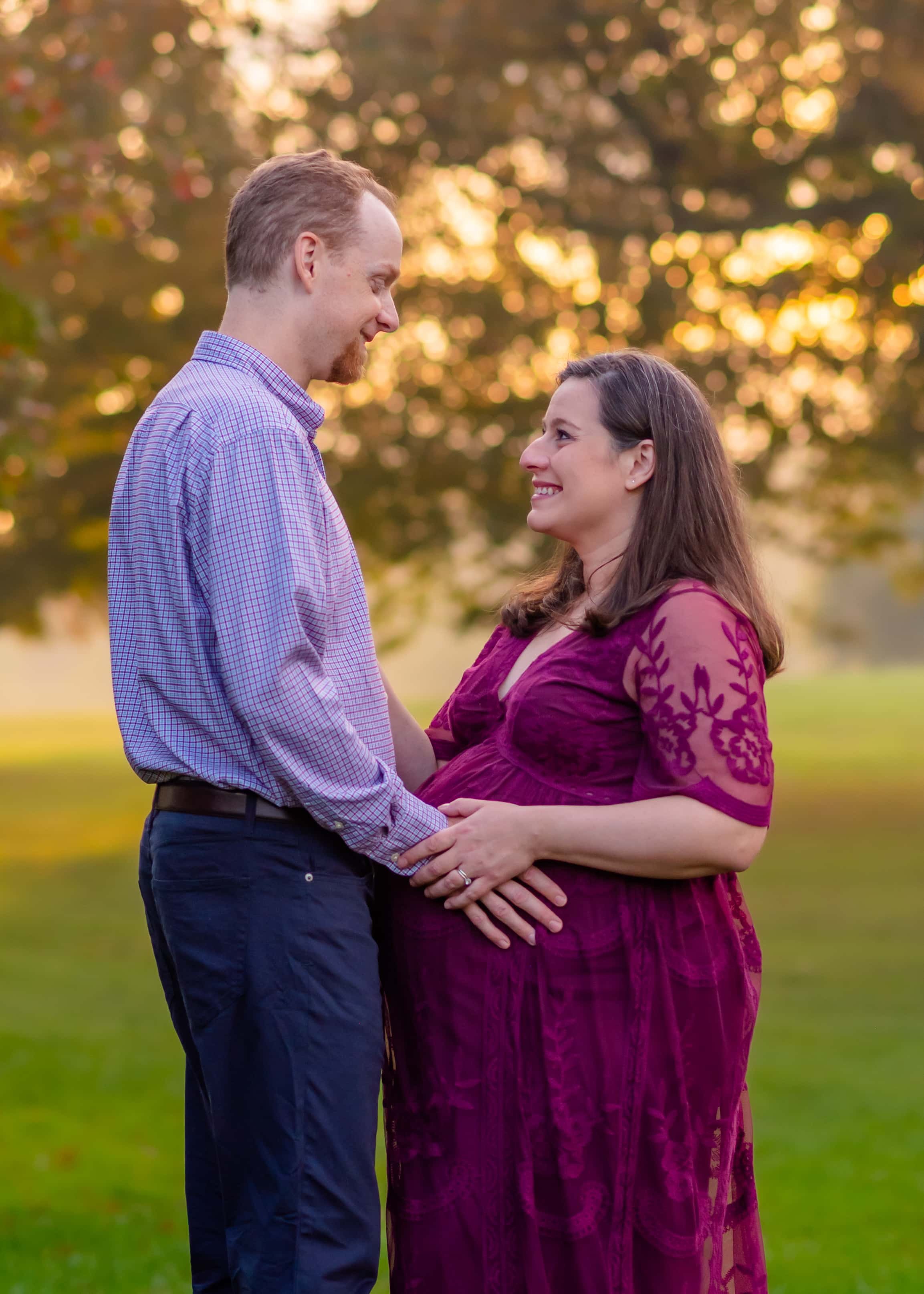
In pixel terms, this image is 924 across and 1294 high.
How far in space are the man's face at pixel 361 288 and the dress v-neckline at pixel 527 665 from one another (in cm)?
67

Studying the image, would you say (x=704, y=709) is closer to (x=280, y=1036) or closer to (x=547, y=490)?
(x=547, y=490)

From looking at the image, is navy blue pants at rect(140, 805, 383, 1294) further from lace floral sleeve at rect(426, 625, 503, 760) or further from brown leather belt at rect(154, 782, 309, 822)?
lace floral sleeve at rect(426, 625, 503, 760)

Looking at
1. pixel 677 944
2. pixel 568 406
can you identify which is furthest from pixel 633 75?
pixel 677 944

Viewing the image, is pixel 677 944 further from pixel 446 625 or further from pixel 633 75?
pixel 446 625

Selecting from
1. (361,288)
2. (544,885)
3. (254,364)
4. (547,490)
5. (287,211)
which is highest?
(287,211)

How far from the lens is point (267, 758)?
239 centimetres

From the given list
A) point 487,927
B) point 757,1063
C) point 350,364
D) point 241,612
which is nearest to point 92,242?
point 350,364

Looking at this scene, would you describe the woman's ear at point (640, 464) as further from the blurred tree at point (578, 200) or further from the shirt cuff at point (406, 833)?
the blurred tree at point (578, 200)

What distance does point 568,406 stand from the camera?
296cm

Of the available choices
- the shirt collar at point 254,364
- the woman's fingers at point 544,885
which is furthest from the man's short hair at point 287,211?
the woman's fingers at point 544,885

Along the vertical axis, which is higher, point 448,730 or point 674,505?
point 674,505

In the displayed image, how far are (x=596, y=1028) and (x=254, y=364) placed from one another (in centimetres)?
134

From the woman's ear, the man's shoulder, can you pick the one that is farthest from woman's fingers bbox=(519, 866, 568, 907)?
the man's shoulder

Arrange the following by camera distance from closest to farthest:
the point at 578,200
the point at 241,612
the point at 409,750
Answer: the point at 241,612, the point at 409,750, the point at 578,200
